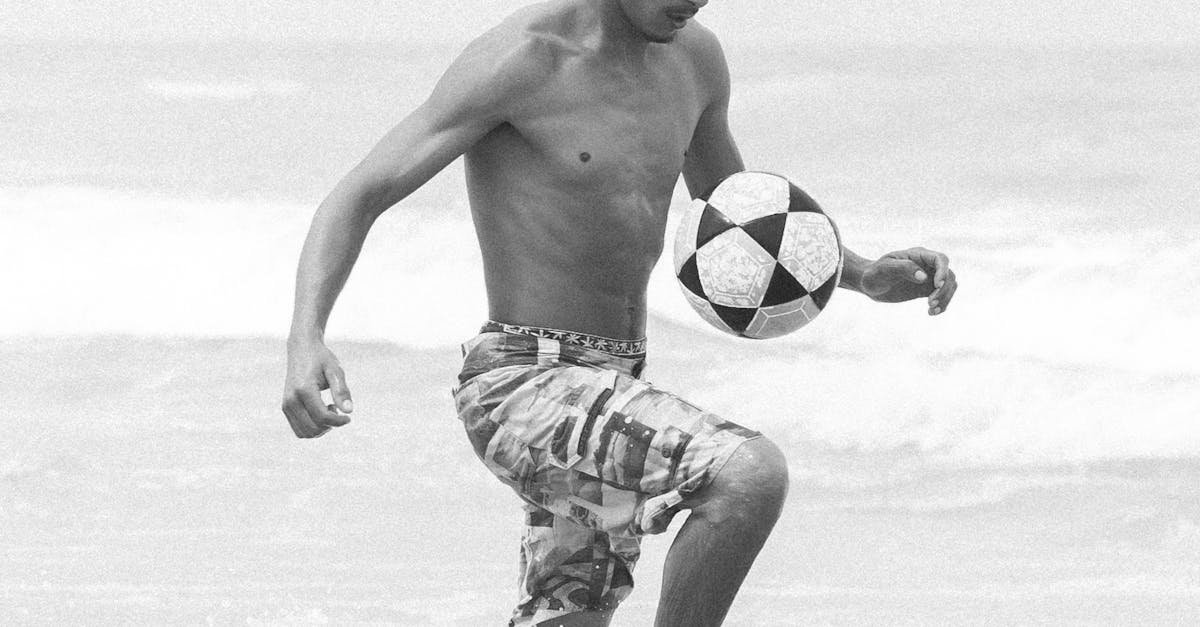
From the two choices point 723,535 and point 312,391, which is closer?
point 312,391

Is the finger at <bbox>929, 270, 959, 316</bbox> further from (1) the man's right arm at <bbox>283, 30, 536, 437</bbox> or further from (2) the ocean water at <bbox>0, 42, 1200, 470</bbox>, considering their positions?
(2) the ocean water at <bbox>0, 42, 1200, 470</bbox>

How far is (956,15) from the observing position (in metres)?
12.2

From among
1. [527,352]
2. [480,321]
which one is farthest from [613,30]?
[480,321]

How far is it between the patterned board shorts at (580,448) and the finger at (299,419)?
1.66 feet

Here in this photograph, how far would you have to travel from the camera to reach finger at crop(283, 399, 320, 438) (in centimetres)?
288

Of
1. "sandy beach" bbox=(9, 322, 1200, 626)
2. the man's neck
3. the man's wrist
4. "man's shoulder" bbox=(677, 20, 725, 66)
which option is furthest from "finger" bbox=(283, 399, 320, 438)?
"sandy beach" bbox=(9, 322, 1200, 626)

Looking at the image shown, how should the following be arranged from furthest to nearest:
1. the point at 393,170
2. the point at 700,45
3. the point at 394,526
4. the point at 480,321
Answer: the point at 480,321 < the point at 394,526 < the point at 700,45 < the point at 393,170

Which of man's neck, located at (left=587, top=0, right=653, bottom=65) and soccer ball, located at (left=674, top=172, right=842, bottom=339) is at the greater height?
man's neck, located at (left=587, top=0, right=653, bottom=65)

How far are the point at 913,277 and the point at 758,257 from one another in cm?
44

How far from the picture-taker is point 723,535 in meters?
2.98

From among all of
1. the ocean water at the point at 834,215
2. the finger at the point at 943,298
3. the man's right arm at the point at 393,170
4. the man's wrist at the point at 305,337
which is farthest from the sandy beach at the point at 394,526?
the man's wrist at the point at 305,337

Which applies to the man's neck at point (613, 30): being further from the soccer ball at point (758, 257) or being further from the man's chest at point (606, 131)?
the soccer ball at point (758, 257)

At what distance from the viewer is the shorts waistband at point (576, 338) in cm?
344

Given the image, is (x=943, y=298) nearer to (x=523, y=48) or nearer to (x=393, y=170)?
(x=523, y=48)
